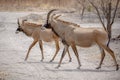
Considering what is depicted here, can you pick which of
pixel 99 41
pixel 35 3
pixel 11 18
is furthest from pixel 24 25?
pixel 35 3

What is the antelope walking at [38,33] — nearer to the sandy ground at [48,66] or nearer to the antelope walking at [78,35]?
the sandy ground at [48,66]

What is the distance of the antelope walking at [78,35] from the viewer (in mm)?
13391

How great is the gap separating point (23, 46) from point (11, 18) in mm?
17136

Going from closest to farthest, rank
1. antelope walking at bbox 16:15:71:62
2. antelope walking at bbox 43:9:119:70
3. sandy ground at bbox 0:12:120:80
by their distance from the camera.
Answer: sandy ground at bbox 0:12:120:80 < antelope walking at bbox 43:9:119:70 < antelope walking at bbox 16:15:71:62

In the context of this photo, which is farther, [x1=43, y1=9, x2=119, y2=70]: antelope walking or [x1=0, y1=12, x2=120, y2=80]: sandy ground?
[x1=43, y1=9, x2=119, y2=70]: antelope walking

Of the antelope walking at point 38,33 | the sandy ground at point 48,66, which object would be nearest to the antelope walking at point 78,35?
the sandy ground at point 48,66

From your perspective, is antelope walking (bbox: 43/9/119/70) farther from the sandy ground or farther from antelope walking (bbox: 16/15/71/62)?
antelope walking (bbox: 16/15/71/62)

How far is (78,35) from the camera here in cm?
1376

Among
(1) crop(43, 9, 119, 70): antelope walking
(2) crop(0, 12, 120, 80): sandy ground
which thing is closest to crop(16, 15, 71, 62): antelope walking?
(2) crop(0, 12, 120, 80): sandy ground

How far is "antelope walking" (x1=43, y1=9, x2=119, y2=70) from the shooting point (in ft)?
43.9

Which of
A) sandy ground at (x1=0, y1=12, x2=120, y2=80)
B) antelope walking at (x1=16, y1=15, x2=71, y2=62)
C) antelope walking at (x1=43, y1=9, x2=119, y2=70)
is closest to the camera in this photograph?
sandy ground at (x1=0, y1=12, x2=120, y2=80)

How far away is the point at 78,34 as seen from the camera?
45.2 ft

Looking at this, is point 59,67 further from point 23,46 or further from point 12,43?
point 12,43

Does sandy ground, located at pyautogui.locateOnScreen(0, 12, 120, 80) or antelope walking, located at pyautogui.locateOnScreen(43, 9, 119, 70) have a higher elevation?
antelope walking, located at pyautogui.locateOnScreen(43, 9, 119, 70)
